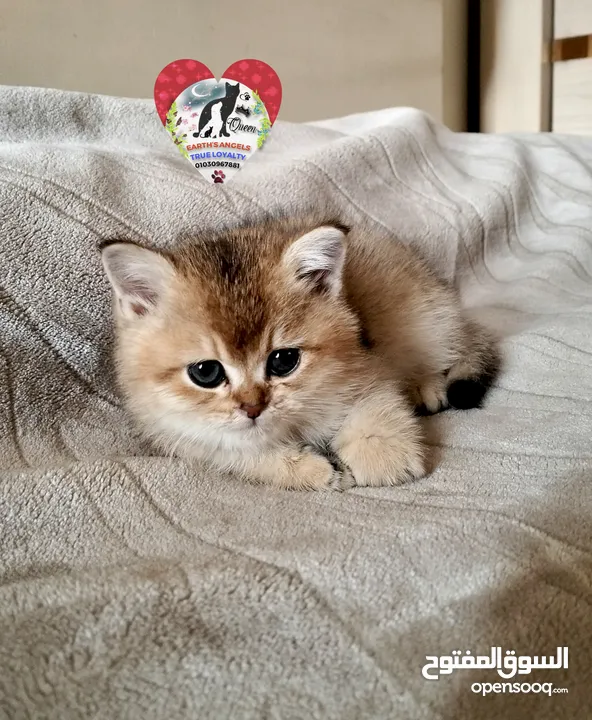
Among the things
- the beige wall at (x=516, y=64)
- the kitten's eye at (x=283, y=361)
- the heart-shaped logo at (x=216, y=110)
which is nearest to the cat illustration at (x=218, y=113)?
the heart-shaped logo at (x=216, y=110)

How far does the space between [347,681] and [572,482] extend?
0.40 meters

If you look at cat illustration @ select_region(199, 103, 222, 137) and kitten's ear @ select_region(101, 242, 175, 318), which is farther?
cat illustration @ select_region(199, 103, 222, 137)

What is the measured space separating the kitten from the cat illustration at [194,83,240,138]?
32 centimetres

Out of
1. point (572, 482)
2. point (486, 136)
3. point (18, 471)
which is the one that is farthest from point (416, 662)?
point (486, 136)

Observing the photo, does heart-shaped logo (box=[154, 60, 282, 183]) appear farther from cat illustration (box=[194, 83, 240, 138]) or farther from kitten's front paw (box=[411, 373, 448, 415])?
kitten's front paw (box=[411, 373, 448, 415])

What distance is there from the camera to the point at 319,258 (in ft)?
2.94

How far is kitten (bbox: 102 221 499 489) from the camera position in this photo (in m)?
0.82

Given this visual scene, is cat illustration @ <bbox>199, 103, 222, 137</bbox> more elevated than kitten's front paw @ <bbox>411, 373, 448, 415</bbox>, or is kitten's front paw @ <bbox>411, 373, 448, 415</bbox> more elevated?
cat illustration @ <bbox>199, 103, 222, 137</bbox>

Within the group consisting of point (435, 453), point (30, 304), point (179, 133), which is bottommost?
point (435, 453)

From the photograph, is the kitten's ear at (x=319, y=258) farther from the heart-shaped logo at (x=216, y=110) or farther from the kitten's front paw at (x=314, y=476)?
the heart-shaped logo at (x=216, y=110)

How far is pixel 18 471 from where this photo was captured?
75 centimetres

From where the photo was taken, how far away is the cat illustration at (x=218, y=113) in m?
1.16

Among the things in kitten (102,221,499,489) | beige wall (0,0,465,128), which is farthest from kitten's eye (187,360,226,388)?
beige wall (0,0,465,128)

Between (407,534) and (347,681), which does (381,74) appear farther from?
(347,681)
